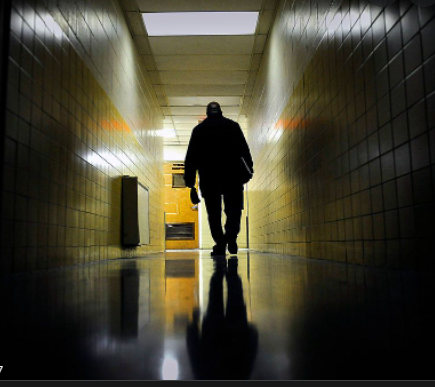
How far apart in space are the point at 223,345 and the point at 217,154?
337 centimetres

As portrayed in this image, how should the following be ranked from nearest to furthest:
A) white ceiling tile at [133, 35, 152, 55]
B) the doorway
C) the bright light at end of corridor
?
the bright light at end of corridor, white ceiling tile at [133, 35, 152, 55], the doorway

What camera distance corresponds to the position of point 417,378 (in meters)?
0.32

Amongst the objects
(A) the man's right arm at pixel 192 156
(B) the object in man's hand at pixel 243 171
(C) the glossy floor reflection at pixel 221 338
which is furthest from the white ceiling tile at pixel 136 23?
(C) the glossy floor reflection at pixel 221 338

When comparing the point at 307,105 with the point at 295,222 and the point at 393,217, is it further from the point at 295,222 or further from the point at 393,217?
the point at 393,217

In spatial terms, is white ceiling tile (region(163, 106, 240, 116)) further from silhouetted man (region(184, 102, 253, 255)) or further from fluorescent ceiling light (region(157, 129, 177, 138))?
silhouetted man (region(184, 102, 253, 255))

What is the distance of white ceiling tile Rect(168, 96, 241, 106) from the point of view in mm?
7969

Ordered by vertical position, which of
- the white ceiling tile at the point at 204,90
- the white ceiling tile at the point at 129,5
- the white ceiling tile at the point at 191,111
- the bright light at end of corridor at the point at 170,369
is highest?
the white ceiling tile at the point at 129,5

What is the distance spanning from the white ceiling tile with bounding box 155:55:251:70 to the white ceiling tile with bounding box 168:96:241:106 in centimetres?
136

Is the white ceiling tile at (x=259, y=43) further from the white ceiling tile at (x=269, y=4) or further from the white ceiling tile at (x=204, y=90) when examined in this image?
the white ceiling tile at (x=204, y=90)

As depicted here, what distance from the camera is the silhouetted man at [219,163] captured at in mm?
3734

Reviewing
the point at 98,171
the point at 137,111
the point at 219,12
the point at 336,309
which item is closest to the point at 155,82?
the point at 137,111

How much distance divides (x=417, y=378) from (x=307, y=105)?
3.16 meters

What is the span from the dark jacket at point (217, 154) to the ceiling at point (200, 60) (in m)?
1.97

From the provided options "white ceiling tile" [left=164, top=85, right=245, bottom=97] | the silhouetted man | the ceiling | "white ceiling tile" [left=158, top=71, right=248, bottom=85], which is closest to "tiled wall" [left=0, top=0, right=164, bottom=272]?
the ceiling
